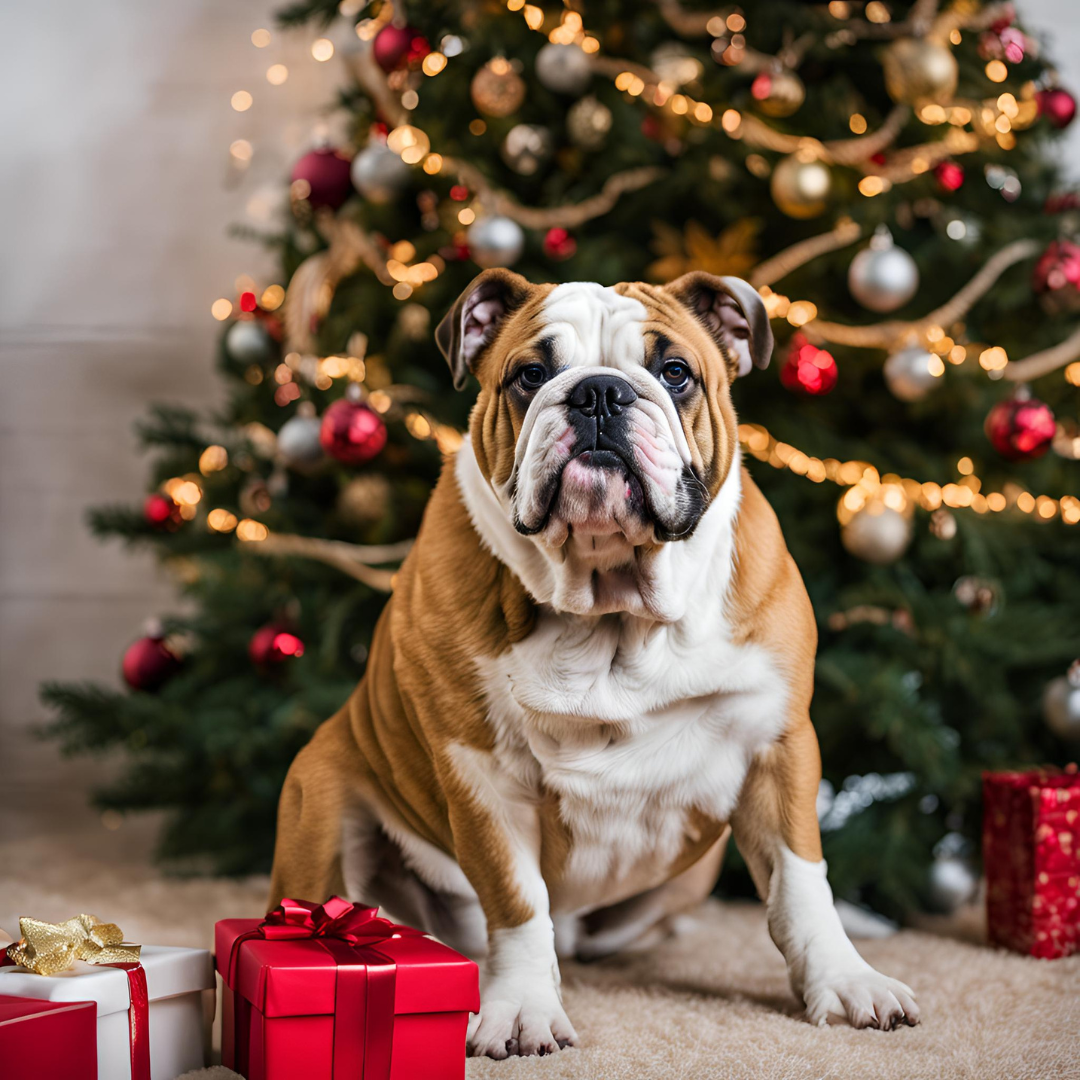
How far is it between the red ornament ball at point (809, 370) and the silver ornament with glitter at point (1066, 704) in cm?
65

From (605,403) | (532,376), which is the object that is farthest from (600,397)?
(532,376)

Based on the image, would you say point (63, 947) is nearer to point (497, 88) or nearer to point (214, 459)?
point (214, 459)

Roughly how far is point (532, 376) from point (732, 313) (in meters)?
0.31

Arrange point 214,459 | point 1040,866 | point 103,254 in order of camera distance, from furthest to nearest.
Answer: point 103,254
point 214,459
point 1040,866

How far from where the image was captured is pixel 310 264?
91.3 inches

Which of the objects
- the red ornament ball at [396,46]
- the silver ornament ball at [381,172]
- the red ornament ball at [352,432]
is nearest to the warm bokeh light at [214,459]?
the red ornament ball at [352,432]

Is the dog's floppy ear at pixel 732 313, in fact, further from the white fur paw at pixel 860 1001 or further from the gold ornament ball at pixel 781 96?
the gold ornament ball at pixel 781 96

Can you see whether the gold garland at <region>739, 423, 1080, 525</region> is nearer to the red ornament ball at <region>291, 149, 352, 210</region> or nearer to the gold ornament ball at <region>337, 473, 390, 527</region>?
the gold ornament ball at <region>337, 473, 390, 527</region>

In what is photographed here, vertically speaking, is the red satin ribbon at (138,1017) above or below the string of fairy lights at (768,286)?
below

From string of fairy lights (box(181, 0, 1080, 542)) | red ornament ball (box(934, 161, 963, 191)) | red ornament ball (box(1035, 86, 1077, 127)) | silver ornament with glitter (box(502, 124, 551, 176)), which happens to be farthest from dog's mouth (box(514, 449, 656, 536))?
red ornament ball (box(1035, 86, 1077, 127))

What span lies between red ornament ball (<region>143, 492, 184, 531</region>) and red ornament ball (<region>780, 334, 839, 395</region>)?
135 cm

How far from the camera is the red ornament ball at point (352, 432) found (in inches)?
76.7

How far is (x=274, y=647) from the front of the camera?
2.09 metres

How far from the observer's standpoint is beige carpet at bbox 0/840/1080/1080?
3.60ft
